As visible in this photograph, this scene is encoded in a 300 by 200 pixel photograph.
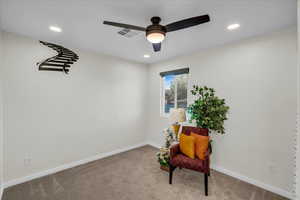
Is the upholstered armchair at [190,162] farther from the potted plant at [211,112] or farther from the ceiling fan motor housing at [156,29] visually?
the ceiling fan motor housing at [156,29]

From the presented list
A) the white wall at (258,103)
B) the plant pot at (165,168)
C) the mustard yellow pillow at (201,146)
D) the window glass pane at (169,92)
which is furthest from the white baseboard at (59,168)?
the white wall at (258,103)

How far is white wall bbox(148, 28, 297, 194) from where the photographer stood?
2115mm

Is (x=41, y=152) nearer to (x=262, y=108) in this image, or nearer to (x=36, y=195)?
(x=36, y=195)

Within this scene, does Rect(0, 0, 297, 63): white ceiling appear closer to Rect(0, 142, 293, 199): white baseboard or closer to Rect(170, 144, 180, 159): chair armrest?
Rect(170, 144, 180, 159): chair armrest

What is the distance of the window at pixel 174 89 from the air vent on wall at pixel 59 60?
91.5 inches

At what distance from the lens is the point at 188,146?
93.7 inches

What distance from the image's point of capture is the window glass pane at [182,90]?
3.57 meters

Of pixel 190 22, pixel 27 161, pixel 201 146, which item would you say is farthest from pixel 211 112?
pixel 27 161

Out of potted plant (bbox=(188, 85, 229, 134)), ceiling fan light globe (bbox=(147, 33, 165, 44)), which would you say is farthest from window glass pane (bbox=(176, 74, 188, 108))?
ceiling fan light globe (bbox=(147, 33, 165, 44))

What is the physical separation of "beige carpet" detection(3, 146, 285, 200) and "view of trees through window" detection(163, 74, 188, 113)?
66.3 inches

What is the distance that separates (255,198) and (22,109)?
4111 millimetres

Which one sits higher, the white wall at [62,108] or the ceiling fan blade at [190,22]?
the ceiling fan blade at [190,22]

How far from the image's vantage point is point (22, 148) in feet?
7.85

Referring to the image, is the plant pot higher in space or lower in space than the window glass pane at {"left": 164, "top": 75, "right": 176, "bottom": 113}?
lower
